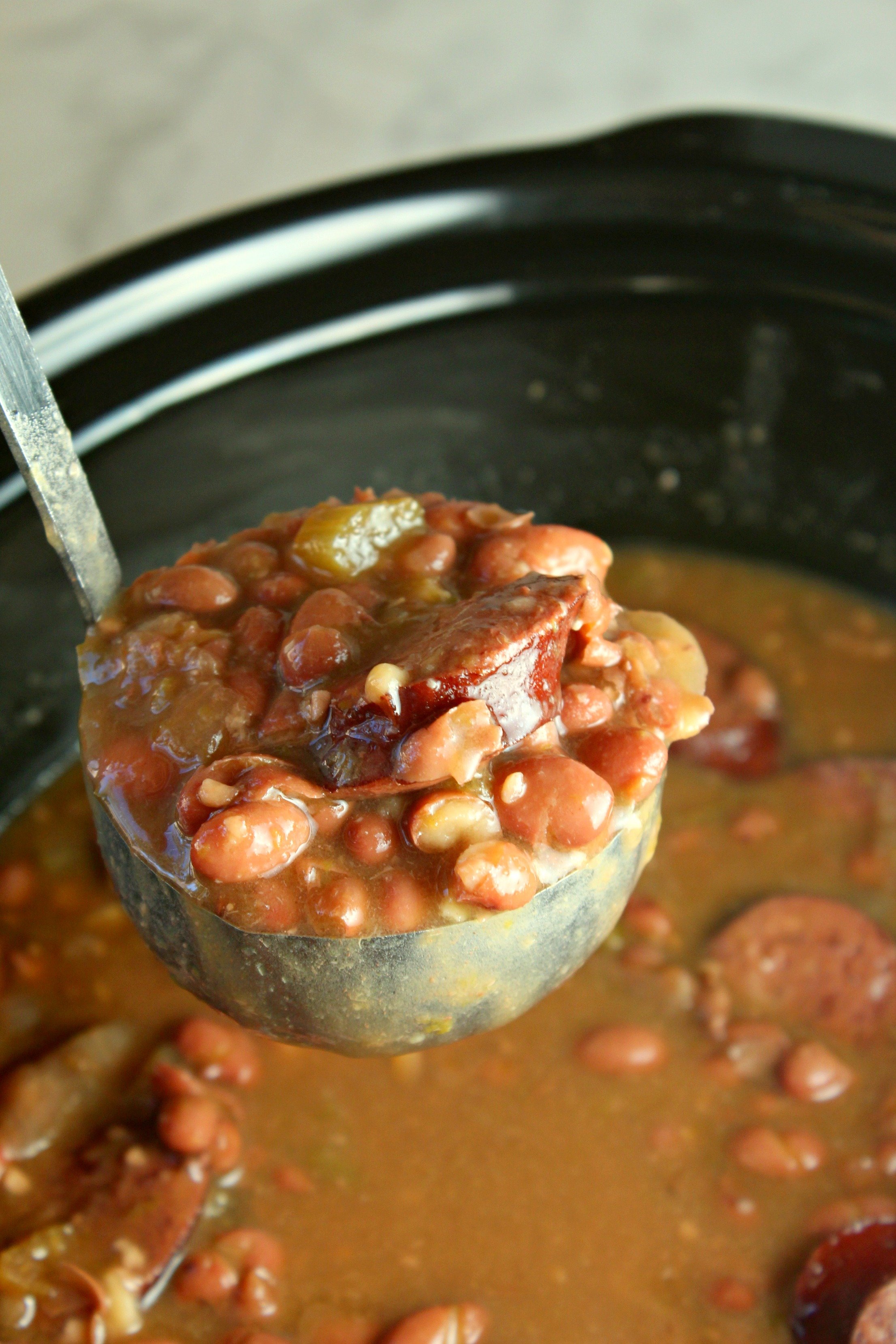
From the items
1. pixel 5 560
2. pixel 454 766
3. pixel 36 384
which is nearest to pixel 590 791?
pixel 454 766

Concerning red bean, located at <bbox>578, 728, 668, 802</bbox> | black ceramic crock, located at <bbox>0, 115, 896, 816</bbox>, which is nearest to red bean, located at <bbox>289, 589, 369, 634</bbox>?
red bean, located at <bbox>578, 728, 668, 802</bbox>

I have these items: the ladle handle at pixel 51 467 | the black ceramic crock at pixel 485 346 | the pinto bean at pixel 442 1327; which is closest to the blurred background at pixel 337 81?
the black ceramic crock at pixel 485 346

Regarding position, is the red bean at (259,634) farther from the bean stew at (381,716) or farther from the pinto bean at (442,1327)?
the pinto bean at (442,1327)

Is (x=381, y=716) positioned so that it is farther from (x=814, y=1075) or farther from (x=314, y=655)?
(x=814, y=1075)

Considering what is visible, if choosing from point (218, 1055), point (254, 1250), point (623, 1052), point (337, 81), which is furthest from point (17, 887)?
point (337, 81)

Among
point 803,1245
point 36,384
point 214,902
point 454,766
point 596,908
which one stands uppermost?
point 36,384

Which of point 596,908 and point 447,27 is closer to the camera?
point 596,908

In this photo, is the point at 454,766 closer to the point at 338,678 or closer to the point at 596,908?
the point at 338,678
